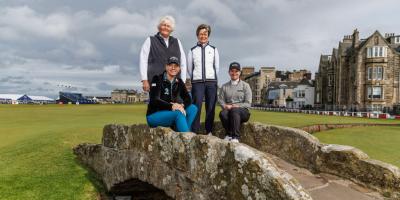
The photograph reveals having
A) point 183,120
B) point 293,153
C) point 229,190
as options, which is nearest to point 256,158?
point 229,190

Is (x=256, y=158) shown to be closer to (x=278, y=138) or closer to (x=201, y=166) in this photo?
(x=201, y=166)

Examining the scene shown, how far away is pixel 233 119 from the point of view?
7.59 m

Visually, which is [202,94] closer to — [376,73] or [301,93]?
[376,73]

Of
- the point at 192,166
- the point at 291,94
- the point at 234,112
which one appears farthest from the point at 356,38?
the point at 192,166

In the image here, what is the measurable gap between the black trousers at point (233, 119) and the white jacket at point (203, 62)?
920mm

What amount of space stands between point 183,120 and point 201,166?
142 centimetres

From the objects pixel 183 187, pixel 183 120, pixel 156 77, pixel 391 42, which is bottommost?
pixel 183 187

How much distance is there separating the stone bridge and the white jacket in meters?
1.44

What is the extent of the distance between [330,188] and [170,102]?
331 cm

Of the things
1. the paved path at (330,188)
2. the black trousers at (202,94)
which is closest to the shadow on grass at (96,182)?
the black trousers at (202,94)

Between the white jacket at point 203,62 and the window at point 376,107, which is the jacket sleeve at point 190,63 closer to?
the white jacket at point 203,62

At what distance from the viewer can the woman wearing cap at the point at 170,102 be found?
6590 millimetres

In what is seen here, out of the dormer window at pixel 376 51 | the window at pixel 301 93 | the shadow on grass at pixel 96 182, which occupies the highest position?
the dormer window at pixel 376 51

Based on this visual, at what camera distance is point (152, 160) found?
258 inches
